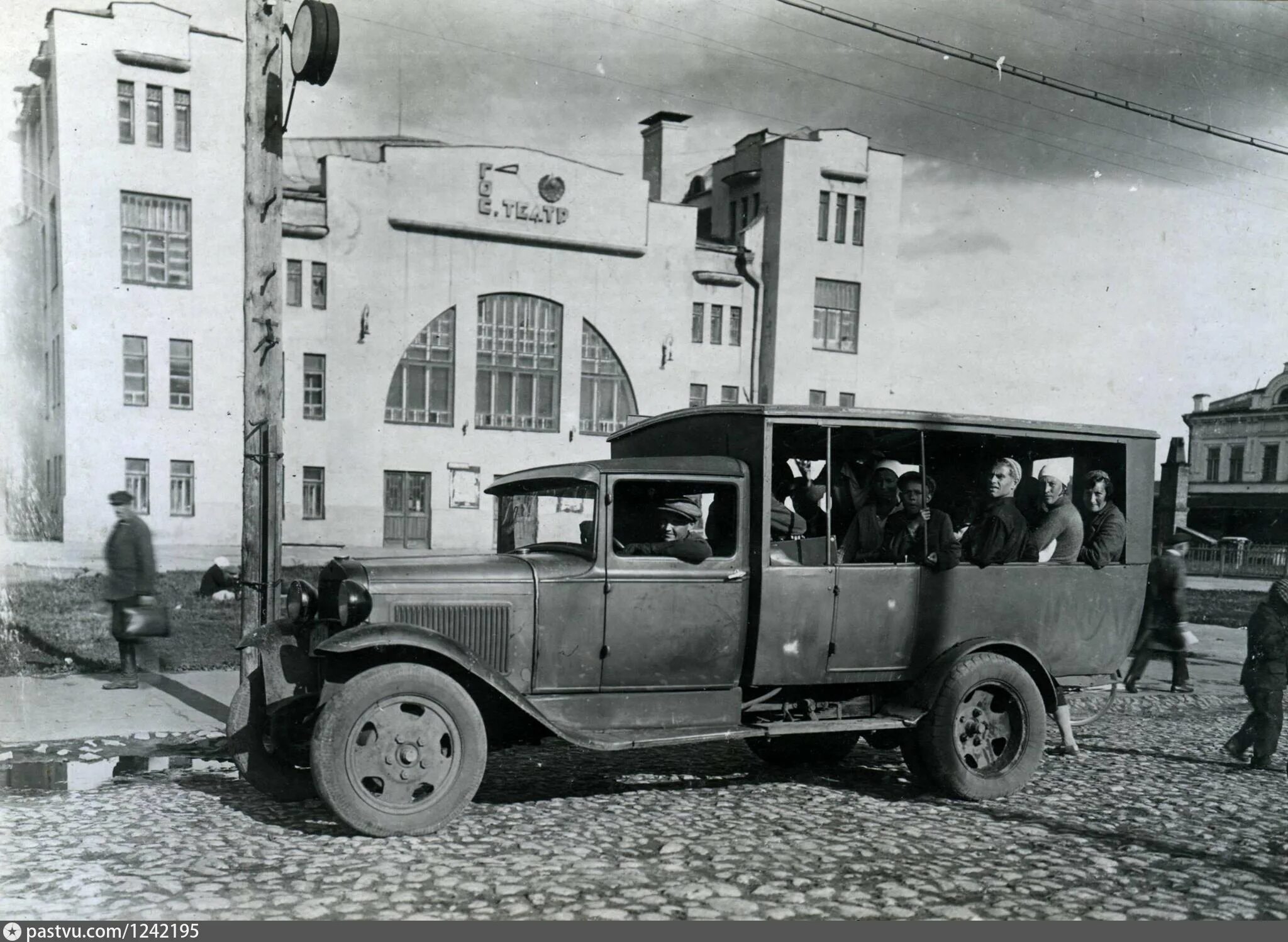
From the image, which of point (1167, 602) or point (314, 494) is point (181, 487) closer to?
point (314, 494)

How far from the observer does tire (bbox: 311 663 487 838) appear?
479 cm

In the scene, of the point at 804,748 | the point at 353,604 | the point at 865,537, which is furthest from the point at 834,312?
the point at 353,604

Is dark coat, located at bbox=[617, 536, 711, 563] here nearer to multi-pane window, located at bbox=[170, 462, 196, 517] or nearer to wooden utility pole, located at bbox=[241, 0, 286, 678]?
wooden utility pole, located at bbox=[241, 0, 286, 678]

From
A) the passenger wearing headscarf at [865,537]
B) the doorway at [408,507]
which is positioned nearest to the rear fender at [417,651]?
the passenger wearing headscarf at [865,537]

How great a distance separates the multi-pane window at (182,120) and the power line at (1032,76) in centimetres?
1621

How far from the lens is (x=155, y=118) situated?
2086 cm

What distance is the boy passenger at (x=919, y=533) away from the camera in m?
6.19

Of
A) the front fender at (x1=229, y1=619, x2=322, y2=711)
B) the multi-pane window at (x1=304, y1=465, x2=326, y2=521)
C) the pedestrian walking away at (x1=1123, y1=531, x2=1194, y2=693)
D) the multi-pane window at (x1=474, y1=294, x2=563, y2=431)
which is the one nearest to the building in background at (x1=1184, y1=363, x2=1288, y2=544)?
the pedestrian walking away at (x1=1123, y1=531, x2=1194, y2=693)

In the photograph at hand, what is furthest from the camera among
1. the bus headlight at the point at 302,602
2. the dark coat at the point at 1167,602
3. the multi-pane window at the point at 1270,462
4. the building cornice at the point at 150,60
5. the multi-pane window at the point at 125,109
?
the multi-pane window at the point at 125,109

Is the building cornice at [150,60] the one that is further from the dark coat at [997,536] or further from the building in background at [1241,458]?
the dark coat at [997,536]

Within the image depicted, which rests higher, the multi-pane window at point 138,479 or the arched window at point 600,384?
the arched window at point 600,384

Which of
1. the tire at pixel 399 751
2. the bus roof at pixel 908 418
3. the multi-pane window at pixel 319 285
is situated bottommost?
the tire at pixel 399 751

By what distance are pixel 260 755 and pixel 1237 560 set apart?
23.1 m

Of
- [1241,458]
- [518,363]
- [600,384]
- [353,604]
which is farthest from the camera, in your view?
[600,384]
